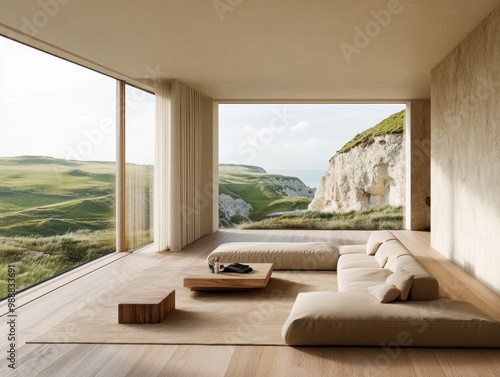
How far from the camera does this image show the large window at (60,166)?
820 centimetres

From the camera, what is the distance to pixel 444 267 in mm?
6402

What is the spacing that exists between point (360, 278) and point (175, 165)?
13.4 ft

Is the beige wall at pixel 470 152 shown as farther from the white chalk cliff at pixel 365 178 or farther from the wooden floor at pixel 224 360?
the white chalk cliff at pixel 365 178

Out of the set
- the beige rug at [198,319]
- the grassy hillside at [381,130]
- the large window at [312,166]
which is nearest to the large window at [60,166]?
the beige rug at [198,319]

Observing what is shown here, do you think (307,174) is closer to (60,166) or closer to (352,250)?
(60,166)

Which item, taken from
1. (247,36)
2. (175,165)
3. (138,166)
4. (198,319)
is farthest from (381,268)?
(138,166)

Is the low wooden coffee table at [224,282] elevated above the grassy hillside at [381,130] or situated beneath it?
situated beneath

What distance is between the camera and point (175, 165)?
26.7ft

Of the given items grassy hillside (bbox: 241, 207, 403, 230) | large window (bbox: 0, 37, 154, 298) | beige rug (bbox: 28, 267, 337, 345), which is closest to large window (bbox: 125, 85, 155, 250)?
large window (bbox: 0, 37, 154, 298)

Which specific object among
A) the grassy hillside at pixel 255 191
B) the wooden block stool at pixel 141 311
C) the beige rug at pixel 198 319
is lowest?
the beige rug at pixel 198 319

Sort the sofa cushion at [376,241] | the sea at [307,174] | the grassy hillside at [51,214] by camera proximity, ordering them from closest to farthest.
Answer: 1. the sofa cushion at [376,241]
2. the grassy hillside at [51,214]
3. the sea at [307,174]

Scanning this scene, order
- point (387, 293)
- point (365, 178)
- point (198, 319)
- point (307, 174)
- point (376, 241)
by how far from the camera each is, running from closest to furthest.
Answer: point (387, 293), point (198, 319), point (376, 241), point (365, 178), point (307, 174)

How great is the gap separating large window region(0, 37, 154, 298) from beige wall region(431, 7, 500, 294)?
428cm

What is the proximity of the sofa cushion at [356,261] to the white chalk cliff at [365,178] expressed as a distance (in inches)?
292
